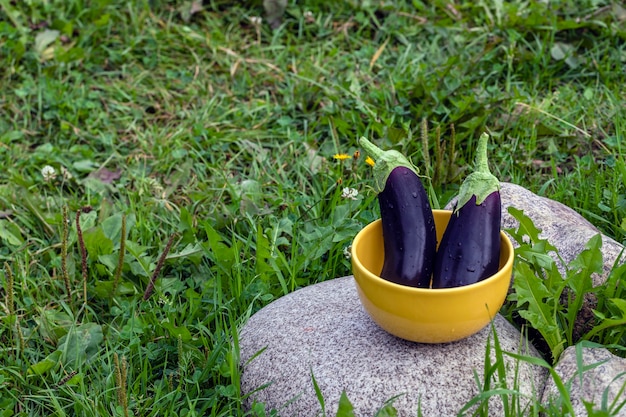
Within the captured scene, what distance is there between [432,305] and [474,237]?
0.26m

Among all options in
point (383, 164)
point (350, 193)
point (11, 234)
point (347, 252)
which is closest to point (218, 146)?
point (350, 193)

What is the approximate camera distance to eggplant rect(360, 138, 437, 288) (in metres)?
2.32

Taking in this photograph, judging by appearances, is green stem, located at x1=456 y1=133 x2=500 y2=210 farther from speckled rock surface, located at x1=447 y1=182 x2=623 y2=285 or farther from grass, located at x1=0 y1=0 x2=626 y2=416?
grass, located at x1=0 y1=0 x2=626 y2=416

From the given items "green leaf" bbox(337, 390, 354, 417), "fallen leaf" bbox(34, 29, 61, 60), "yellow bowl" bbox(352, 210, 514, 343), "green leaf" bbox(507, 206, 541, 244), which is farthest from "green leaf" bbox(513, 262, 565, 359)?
"fallen leaf" bbox(34, 29, 61, 60)

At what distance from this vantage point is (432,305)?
7.13ft

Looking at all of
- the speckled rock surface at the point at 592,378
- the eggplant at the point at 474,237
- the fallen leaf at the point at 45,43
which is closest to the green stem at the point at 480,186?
the eggplant at the point at 474,237

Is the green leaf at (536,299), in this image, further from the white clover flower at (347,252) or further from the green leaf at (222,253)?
the green leaf at (222,253)

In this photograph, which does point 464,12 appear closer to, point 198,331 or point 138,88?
point 138,88

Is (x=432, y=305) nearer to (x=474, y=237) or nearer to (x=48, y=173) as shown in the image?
(x=474, y=237)

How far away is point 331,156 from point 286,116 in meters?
0.48

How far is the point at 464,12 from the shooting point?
15.2 ft

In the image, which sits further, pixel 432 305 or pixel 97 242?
pixel 97 242

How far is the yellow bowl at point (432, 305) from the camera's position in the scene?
2166 mm

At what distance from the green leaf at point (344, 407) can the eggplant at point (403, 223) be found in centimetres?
38
